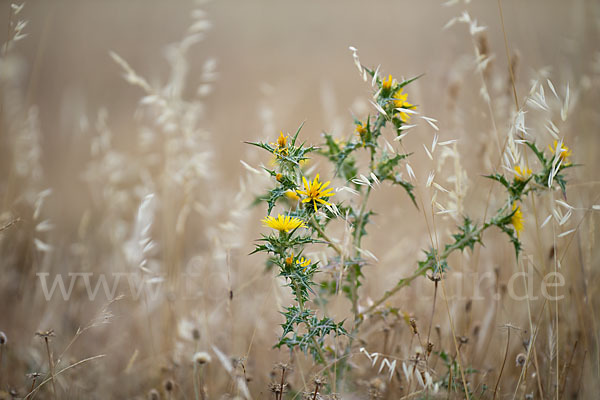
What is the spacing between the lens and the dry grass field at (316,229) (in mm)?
1320

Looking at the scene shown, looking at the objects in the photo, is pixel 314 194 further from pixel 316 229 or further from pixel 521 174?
pixel 521 174

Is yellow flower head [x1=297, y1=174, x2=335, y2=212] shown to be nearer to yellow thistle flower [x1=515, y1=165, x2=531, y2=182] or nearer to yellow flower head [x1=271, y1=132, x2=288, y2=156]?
yellow flower head [x1=271, y1=132, x2=288, y2=156]

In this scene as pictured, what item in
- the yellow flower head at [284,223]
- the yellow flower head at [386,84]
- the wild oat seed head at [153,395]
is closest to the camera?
the yellow flower head at [284,223]

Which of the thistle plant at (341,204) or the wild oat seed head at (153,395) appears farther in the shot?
the wild oat seed head at (153,395)

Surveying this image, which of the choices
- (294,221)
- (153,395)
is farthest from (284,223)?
(153,395)

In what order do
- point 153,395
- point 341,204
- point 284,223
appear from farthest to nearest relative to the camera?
point 153,395 → point 341,204 → point 284,223

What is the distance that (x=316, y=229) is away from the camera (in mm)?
1210

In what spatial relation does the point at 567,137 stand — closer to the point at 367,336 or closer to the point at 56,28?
the point at 367,336

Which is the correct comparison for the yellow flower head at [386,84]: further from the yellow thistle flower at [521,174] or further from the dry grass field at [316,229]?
the yellow thistle flower at [521,174]

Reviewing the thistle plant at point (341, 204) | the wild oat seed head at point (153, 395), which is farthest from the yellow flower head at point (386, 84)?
the wild oat seed head at point (153, 395)

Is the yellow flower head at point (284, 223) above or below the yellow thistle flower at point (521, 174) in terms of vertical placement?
above

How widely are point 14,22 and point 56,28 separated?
4.45 metres

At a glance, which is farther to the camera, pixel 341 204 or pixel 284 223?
pixel 341 204

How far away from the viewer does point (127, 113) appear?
4.80 m
